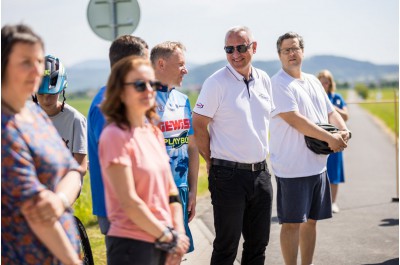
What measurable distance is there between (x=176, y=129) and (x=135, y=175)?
1.65 meters

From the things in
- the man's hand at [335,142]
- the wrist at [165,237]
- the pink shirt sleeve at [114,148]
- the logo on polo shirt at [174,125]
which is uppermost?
the pink shirt sleeve at [114,148]

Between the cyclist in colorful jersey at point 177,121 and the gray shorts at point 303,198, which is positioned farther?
the gray shorts at point 303,198

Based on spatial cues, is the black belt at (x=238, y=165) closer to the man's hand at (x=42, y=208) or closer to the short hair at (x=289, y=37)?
the short hair at (x=289, y=37)

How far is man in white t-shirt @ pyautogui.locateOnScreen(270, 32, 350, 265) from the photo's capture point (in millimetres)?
6484

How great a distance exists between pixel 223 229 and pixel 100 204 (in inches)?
67.5

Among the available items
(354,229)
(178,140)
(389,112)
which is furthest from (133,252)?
(389,112)

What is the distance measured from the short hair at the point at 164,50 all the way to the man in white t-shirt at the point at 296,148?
1408mm

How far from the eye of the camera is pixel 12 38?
3.39 metres

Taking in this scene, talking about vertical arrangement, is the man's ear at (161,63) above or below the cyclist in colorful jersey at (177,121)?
above

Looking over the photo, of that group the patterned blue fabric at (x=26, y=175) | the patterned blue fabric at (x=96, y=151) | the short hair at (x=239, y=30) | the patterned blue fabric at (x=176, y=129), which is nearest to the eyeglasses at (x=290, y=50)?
the short hair at (x=239, y=30)

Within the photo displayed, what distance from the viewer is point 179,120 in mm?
5336

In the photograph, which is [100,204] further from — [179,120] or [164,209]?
[179,120]

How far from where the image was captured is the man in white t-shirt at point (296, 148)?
6484 millimetres

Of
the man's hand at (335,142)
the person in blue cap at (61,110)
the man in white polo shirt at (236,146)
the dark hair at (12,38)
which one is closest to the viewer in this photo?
the dark hair at (12,38)
